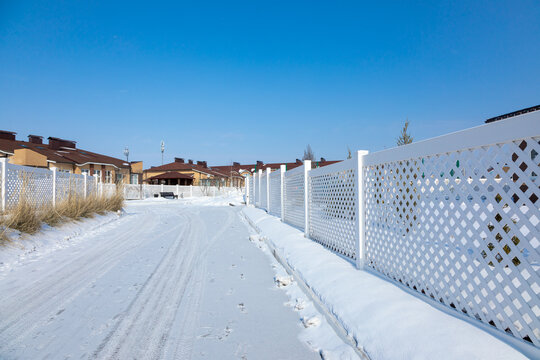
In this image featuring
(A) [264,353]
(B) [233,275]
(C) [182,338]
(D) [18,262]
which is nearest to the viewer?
(A) [264,353]

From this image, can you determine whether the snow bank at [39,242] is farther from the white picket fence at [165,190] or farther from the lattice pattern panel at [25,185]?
the white picket fence at [165,190]

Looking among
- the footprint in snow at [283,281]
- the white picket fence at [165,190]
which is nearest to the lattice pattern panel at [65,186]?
the footprint in snow at [283,281]

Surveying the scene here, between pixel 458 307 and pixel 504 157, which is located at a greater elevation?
pixel 504 157

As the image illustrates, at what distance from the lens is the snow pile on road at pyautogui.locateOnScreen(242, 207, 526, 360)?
1.87m

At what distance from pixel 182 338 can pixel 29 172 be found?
7.58m

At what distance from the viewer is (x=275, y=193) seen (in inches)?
Result: 395

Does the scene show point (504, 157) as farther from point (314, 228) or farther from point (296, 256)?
point (314, 228)

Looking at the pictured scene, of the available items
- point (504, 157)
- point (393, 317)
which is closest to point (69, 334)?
point (393, 317)

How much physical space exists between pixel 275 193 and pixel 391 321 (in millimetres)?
7761

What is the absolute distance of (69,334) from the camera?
8.22 ft

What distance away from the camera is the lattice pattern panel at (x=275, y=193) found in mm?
9461

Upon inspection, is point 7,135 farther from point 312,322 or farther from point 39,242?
point 312,322

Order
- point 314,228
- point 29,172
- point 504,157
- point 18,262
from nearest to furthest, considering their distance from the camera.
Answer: point 504,157, point 18,262, point 314,228, point 29,172

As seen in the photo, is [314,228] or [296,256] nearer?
[296,256]
